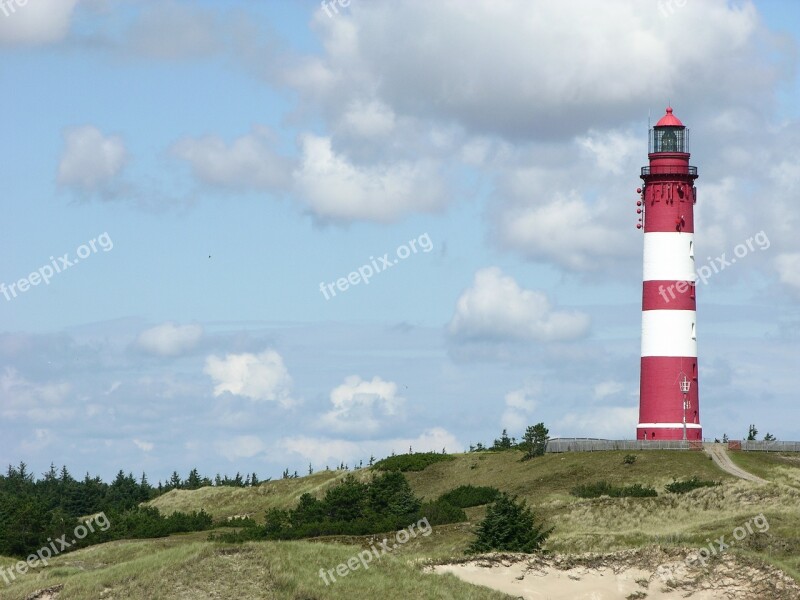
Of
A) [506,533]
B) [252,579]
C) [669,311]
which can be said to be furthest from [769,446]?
[252,579]

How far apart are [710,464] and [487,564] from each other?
31.9m

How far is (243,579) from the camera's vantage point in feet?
143

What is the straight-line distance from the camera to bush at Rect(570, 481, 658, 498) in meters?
67.8

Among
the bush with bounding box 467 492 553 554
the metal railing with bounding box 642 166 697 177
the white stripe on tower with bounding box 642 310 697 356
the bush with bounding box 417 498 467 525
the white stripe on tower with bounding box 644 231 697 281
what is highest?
the metal railing with bounding box 642 166 697 177

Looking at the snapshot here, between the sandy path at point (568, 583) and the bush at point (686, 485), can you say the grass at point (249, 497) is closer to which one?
the bush at point (686, 485)

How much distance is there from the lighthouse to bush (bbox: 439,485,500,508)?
1140 centimetres

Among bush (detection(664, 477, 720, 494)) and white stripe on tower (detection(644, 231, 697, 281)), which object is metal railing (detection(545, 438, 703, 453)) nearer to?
bush (detection(664, 477, 720, 494))

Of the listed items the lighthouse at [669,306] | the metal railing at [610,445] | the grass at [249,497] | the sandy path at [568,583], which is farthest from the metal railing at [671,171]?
the sandy path at [568,583]

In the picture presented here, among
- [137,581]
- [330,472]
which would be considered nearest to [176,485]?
[330,472]

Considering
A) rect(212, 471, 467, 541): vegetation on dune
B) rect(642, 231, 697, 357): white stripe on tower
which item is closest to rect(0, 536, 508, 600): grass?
rect(212, 471, 467, 541): vegetation on dune

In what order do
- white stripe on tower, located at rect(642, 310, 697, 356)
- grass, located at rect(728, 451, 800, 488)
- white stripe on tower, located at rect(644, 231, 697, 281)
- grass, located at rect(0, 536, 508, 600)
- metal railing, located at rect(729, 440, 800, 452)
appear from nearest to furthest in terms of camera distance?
grass, located at rect(0, 536, 508, 600) → grass, located at rect(728, 451, 800, 488) → white stripe on tower, located at rect(642, 310, 697, 356) → white stripe on tower, located at rect(644, 231, 697, 281) → metal railing, located at rect(729, 440, 800, 452)

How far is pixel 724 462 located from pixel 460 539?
24.9 meters

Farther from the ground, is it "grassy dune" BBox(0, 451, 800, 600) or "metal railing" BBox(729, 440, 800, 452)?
"metal railing" BBox(729, 440, 800, 452)

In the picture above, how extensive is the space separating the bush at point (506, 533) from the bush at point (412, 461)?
39.1 m
